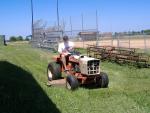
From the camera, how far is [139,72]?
55.9 ft

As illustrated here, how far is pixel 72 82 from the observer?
12.4 meters

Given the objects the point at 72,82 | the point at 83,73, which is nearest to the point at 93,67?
the point at 83,73

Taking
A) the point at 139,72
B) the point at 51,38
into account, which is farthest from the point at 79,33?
the point at 139,72

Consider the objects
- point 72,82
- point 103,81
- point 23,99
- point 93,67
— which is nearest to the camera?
point 23,99

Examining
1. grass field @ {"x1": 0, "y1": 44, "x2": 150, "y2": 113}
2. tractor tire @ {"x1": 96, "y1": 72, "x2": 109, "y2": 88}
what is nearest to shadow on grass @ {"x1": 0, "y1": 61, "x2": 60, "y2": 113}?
grass field @ {"x1": 0, "y1": 44, "x2": 150, "y2": 113}

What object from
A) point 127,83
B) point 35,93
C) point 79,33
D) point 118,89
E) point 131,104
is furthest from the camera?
point 79,33

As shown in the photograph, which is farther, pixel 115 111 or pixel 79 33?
pixel 79 33

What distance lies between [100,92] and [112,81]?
2861mm

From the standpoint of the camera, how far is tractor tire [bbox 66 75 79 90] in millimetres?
12391

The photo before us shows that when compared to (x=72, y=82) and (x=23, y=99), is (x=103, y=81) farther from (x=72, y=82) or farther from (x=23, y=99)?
(x=23, y=99)

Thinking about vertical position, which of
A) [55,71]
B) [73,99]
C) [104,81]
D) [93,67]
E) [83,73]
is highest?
[93,67]

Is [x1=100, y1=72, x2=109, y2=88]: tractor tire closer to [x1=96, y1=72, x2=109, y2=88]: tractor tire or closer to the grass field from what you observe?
[x1=96, y1=72, x2=109, y2=88]: tractor tire

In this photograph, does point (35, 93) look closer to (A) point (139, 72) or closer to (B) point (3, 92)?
(B) point (3, 92)

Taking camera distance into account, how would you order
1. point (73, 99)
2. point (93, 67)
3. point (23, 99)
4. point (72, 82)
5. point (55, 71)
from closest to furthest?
point (23, 99)
point (73, 99)
point (72, 82)
point (93, 67)
point (55, 71)
